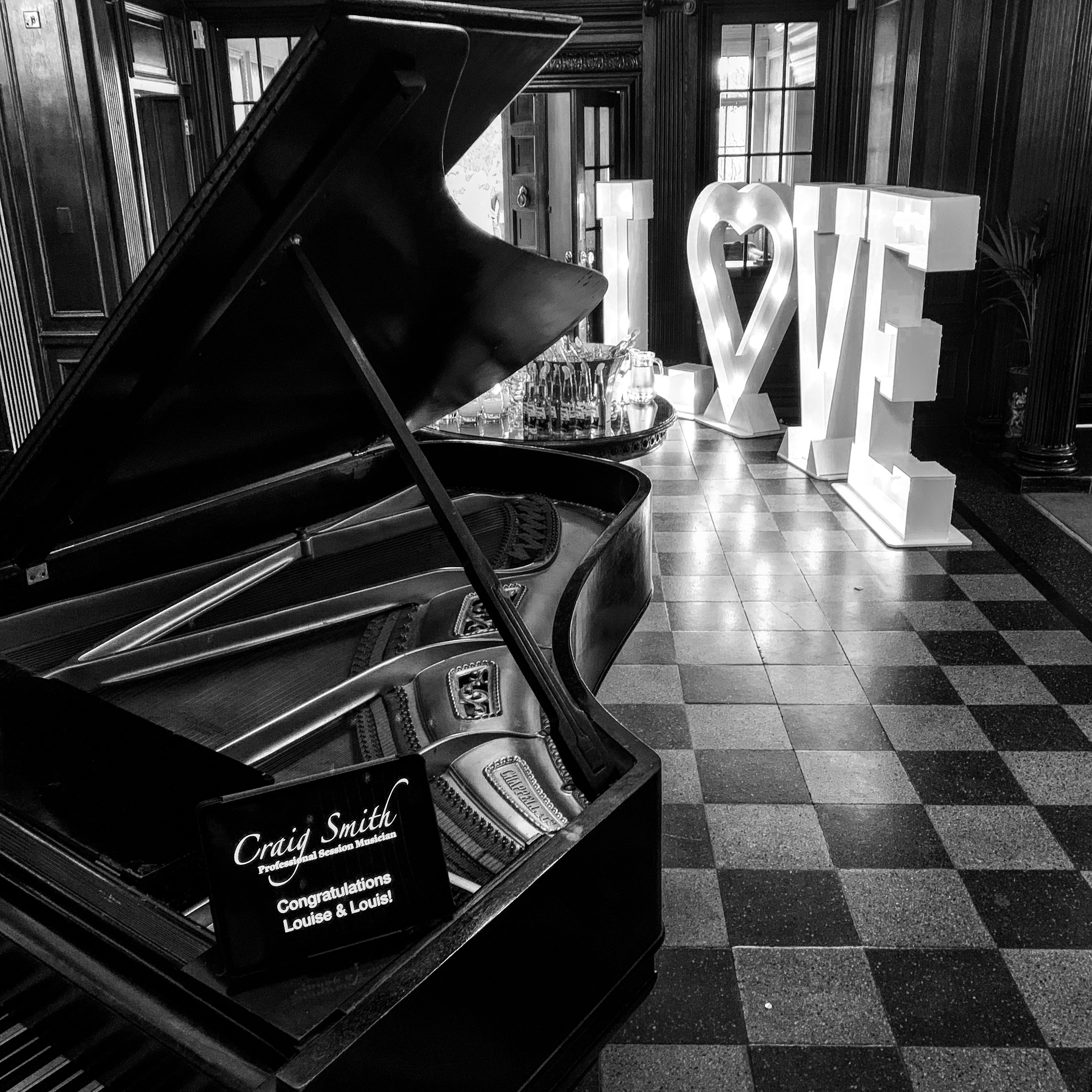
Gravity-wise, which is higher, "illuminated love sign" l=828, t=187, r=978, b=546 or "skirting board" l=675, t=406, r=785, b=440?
"illuminated love sign" l=828, t=187, r=978, b=546

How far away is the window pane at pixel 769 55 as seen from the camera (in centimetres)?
727

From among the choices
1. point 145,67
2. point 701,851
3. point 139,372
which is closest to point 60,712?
point 139,372

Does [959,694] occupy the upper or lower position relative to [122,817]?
lower

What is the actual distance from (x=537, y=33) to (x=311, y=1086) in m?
1.32

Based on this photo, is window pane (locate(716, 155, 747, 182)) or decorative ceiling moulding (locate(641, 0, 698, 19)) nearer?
decorative ceiling moulding (locate(641, 0, 698, 19))

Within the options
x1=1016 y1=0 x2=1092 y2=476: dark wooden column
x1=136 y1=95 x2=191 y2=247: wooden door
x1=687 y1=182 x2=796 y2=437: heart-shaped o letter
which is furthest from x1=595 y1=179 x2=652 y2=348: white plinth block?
x1=136 y1=95 x2=191 y2=247: wooden door

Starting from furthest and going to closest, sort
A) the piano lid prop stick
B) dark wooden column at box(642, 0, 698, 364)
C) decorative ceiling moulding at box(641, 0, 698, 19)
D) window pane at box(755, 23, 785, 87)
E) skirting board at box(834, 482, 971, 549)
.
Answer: window pane at box(755, 23, 785, 87)
dark wooden column at box(642, 0, 698, 364)
decorative ceiling moulding at box(641, 0, 698, 19)
skirting board at box(834, 482, 971, 549)
the piano lid prop stick

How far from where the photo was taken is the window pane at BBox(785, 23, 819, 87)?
725 centimetres

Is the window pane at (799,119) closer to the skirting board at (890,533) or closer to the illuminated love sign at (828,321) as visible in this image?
the illuminated love sign at (828,321)

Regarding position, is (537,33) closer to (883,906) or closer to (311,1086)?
(311,1086)

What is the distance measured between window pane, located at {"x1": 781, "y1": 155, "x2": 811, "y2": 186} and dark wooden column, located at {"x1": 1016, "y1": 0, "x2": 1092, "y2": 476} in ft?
7.82

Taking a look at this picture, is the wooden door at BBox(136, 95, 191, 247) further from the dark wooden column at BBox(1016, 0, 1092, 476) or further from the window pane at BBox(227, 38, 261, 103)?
the dark wooden column at BBox(1016, 0, 1092, 476)

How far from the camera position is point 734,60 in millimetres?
7336

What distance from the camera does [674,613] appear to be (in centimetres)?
433
